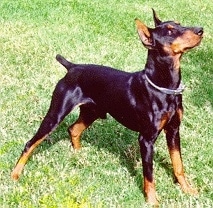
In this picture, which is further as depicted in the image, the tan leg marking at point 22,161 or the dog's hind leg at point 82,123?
the dog's hind leg at point 82,123

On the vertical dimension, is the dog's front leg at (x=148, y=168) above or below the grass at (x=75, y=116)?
above

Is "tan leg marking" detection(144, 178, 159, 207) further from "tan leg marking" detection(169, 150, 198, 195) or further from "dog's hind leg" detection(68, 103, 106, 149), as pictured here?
"dog's hind leg" detection(68, 103, 106, 149)

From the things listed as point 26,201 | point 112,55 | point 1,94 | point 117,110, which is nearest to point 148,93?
point 117,110

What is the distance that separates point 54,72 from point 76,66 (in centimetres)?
314

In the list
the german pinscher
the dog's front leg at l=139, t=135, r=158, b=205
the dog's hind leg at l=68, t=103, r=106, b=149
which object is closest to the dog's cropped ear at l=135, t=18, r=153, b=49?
the german pinscher

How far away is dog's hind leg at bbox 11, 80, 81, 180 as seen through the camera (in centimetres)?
588

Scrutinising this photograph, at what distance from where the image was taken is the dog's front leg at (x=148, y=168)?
5.42m

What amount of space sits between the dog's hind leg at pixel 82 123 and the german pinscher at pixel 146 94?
4 cm

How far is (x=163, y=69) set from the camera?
5.23m

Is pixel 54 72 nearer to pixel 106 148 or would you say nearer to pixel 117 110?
pixel 106 148

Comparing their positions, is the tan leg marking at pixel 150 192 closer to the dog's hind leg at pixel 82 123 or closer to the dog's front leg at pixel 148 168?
the dog's front leg at pixel 148 168

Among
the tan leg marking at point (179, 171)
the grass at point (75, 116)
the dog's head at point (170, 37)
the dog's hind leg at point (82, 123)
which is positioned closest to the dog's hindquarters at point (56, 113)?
the grass at point (75, 116)

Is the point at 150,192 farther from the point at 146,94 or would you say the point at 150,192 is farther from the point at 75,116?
the point at 75,116

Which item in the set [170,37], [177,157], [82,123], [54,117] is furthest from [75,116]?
[170,37]
